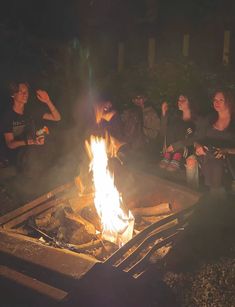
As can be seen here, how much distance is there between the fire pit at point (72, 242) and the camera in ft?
14.4

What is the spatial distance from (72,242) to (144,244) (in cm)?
117

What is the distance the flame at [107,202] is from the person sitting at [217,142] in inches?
58.2

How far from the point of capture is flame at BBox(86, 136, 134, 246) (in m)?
5.22

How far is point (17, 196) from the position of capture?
657cm

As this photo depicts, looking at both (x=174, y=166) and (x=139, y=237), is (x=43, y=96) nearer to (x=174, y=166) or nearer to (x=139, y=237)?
(x=174, y=166)

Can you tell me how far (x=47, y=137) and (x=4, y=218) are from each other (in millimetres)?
2017

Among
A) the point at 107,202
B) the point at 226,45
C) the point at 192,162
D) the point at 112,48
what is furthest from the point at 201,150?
the point at 112,48

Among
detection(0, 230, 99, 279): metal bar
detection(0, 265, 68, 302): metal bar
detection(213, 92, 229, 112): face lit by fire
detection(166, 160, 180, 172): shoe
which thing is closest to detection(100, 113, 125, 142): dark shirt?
detection(166, 160, 180, 172): shoe

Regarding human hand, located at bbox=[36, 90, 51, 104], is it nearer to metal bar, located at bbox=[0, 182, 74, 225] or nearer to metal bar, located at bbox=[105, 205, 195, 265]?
metal bar, located at bbox=[0, 182, 74, 225]

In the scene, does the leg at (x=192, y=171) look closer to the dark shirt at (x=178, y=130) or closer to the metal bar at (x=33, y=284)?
the dark shirt at (x=178, y=130)

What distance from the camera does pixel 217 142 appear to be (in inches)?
250

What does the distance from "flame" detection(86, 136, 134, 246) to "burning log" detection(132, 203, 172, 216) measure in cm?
40

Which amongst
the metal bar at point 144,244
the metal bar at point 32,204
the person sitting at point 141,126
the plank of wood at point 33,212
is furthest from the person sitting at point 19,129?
the metal bar at point 144,244

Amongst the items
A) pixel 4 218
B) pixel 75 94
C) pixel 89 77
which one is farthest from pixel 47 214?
pixel 89 77
